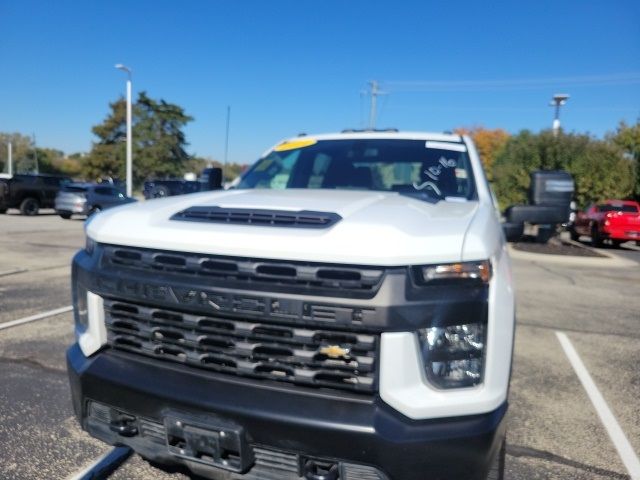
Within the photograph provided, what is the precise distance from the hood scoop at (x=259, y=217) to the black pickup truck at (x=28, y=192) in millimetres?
23092

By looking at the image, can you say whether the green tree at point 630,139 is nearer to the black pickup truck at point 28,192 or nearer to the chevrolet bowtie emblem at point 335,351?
the black pickup truck at point 28,192

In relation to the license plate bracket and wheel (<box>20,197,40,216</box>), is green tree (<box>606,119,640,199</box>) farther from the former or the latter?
the license plate bracket

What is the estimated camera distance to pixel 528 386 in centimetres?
418

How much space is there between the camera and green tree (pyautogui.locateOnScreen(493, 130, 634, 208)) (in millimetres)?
18547

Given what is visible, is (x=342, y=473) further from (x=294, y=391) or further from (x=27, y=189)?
(x=27, y=189)

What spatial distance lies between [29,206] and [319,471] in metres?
24.4

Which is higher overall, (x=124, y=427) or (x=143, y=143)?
(x=143, y=143)

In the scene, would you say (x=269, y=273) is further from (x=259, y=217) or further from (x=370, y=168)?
(x=370, y=168)

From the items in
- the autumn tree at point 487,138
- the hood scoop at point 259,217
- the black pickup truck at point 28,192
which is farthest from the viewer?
the autumn tree at point 487,138

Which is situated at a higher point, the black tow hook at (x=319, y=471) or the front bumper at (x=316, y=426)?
the front bumper at (x=316, y=426)

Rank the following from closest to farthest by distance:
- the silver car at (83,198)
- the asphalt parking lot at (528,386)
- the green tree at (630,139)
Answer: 1. the asphalt parking lot at (528,386)
2. the silver car at (83,198)
3. the green tree at (630,139)

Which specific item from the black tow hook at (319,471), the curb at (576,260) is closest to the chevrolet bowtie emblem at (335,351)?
the black tow hook at (319,471)

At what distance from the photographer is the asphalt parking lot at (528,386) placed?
2.89 metres

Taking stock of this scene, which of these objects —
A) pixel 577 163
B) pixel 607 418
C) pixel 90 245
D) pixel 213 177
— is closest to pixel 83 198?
pixel 577 163
